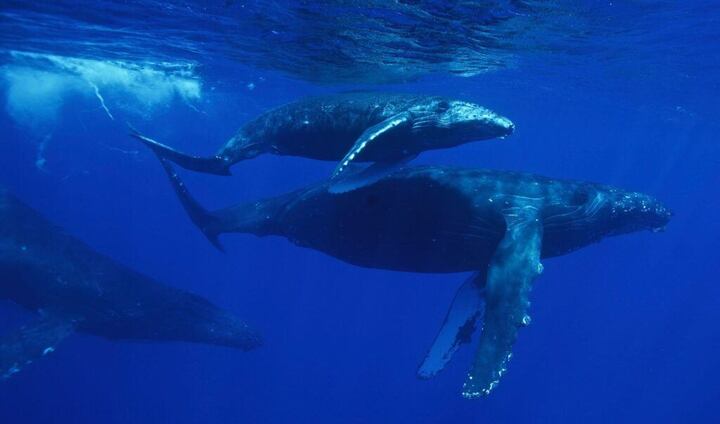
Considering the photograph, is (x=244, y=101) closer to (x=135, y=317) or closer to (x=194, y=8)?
(x=194, y=8)

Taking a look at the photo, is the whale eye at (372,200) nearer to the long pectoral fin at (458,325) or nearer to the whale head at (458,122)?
the whale head at (458,122)

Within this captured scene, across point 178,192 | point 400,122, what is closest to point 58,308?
point 178,192

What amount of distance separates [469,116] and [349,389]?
2991 cm

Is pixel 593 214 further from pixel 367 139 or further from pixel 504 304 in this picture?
pixel 367 139

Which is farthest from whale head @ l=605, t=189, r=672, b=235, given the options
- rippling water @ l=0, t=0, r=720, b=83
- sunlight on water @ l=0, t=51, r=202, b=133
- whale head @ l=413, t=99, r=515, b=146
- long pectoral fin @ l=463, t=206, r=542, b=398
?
sunlight on water @ l=0, t=51, r=202, b=133

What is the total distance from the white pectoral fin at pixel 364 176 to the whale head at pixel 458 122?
63 centimetres

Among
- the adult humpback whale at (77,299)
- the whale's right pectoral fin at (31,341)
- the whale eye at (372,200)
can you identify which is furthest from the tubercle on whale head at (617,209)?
the whale's right pectoral fin at (31,341)

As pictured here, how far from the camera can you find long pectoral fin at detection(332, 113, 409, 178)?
24.7ft

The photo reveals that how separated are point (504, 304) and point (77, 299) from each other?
11.5 metres

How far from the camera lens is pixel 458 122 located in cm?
811

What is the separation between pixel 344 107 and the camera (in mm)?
9219

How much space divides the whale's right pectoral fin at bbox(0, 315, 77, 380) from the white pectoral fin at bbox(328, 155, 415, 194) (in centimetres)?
893

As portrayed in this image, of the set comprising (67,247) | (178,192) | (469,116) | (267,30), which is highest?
(469,116)

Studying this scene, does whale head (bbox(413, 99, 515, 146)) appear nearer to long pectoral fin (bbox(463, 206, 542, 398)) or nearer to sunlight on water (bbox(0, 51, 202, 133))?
long pectoral fin (bbox(463, 206, 542, 398))
